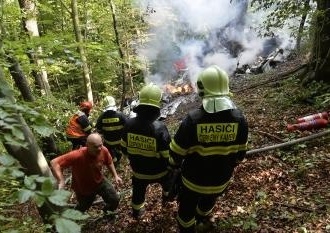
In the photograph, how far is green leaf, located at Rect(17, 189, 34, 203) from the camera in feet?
5.36

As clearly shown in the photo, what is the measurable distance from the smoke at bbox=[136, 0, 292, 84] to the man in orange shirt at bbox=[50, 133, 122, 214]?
2078 cm

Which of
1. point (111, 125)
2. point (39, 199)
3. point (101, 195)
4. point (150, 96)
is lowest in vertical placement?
point (111, 125)

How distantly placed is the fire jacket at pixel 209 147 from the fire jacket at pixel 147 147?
0.77 meters

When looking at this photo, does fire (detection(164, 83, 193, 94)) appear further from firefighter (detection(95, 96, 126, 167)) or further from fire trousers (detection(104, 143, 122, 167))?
firefighter (detection(95, 96, 126, 167))

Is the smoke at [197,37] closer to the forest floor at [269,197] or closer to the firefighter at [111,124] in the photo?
the firefighter at [111,124]

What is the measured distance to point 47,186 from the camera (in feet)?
5.35

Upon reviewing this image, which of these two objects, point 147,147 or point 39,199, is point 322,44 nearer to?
point 147,147

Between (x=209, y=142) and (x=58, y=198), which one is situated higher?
(x=58, y=198)

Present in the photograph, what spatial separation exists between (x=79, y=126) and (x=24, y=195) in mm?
8226

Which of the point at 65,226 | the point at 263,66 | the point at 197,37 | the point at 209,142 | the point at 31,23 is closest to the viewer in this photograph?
the point at 65,226

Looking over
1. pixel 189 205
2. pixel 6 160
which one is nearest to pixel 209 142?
pixel 189 205

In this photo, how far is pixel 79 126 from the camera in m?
9.72

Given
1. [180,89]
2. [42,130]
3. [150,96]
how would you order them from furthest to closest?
[180,89]
[150,96]
[42,130]

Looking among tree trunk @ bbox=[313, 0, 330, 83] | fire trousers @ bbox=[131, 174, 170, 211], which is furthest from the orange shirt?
tree trunk @ bbox=[313, 0, 330, 83]
